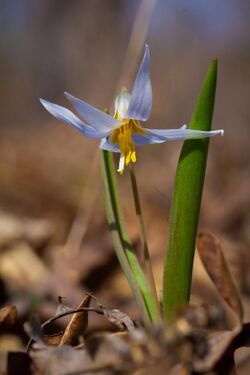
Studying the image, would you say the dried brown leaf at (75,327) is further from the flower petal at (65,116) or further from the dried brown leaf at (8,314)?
the flower petal at (65,116)

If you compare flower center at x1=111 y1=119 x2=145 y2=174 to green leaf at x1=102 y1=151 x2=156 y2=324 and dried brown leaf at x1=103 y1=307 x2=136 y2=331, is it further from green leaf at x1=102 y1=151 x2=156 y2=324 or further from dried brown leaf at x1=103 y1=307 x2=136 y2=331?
dried brown leaf at x1=103 y1=307 x2=136 y2=331

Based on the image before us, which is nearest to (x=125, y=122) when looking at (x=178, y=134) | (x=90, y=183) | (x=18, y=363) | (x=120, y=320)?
(x=178, y=134)

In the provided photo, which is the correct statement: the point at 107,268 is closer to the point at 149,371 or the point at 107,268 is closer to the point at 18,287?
the point at 18,287

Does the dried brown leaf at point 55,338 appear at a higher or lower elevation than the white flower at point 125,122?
lower

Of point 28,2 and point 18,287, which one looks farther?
point 28,2

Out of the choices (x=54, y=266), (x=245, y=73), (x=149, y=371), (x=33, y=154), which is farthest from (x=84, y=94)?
(x=149, y=371)

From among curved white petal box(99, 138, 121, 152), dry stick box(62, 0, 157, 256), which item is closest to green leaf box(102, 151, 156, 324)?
curved white petal box(99, 138, 121, 152)

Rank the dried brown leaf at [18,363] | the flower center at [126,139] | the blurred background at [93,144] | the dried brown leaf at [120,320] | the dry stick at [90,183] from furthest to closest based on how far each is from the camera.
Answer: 1. the dry stick at [90,183]
2. the blurred background at [93,144]
3. the flower center at [126,139]
4. the dried brown leaf at [120,320]
5. the dried brown leaf at [18,363]

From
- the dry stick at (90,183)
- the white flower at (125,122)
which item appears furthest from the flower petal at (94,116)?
the dry stick at (90,183)
